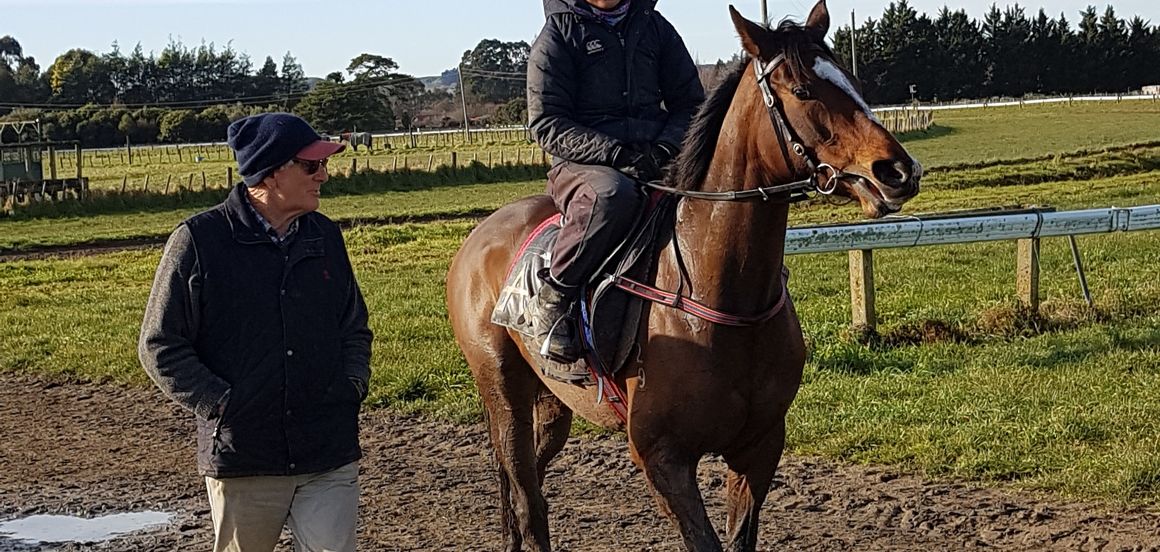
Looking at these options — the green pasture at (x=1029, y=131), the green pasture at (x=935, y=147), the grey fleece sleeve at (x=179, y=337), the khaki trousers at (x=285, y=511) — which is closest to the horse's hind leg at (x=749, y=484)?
the khaki trousers at (x=285, y=511)

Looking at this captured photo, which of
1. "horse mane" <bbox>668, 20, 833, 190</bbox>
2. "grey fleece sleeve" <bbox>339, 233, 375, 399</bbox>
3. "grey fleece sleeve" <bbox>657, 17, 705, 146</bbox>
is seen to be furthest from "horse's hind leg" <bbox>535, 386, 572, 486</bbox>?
"grey fleece sleeve" <bbox>339, 233, 375, 399</bbox>

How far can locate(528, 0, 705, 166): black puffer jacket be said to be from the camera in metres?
5.45

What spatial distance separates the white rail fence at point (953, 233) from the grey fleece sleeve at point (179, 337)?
6022mm

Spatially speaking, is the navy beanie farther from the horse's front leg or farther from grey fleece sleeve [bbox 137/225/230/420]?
the horse's front leg

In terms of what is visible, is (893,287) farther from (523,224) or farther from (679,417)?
(679,417)

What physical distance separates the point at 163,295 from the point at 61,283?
1544cm

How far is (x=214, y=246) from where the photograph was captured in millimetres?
4059

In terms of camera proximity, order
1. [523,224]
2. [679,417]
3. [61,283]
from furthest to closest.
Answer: [61,283]
[523,224]
[679,417]

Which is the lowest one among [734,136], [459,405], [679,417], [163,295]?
[459,405]

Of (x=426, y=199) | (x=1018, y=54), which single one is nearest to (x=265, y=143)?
(x=426, y=199)

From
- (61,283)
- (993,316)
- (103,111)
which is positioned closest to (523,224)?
(993,316)

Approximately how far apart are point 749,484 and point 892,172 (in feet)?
4.86

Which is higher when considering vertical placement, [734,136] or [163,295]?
[734,136]

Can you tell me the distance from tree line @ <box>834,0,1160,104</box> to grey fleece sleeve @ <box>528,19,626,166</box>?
86330 millimetres
